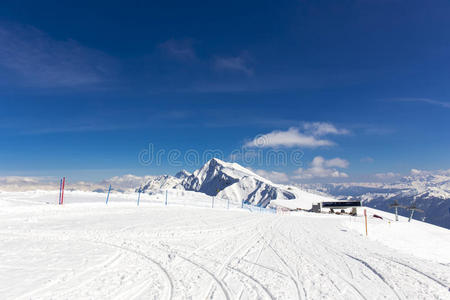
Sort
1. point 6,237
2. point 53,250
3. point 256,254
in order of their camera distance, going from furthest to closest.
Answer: point 6,237
point 256,254
point 53,250

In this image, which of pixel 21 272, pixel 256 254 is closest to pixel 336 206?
pixel 256 254

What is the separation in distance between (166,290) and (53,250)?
621 centimetres

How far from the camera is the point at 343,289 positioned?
6965mm

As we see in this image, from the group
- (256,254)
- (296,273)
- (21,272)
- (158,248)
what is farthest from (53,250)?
(296,273)

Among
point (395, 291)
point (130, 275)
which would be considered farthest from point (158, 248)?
point (395, 291)

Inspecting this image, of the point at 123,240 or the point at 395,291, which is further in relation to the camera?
the point at 123,240

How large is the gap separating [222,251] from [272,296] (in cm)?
494

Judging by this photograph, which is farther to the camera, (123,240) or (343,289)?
(123,240)

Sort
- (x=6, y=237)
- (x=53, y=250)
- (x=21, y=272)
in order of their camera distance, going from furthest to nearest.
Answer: (x=6, y=237) → (x=53, y=250) → (x=21, y=272)

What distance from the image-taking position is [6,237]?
1212 centimetres

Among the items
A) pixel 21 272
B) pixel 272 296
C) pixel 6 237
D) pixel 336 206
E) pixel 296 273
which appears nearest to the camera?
pixel 272 296

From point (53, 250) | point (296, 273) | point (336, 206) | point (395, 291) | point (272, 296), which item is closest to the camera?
point (272, 296)

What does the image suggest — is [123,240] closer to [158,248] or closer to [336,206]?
[158,248]

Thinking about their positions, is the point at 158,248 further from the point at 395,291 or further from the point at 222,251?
the point at 395,291
